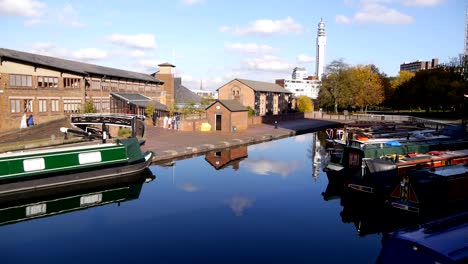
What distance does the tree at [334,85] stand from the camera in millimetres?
68125

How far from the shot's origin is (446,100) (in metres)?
63.1

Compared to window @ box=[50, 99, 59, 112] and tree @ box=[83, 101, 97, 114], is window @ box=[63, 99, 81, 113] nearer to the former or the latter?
window @ box=[50, 99, 59, 112]

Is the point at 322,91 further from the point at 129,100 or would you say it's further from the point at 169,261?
the point at 169,261

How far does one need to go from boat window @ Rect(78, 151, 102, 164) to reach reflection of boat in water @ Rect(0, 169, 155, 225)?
37.3 inches

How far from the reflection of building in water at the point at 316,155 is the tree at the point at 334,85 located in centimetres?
3096

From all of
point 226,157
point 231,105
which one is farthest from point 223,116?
point 226,157

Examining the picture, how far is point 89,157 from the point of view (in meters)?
19.5

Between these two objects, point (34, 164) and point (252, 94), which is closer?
point (34, 164)

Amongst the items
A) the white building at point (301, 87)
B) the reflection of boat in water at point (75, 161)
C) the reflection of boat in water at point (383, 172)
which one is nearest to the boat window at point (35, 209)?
the reflection of boat in water at point (75, 161)

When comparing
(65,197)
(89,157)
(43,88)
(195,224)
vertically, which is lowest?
(195,224)

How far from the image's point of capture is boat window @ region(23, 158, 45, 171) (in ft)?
58.1

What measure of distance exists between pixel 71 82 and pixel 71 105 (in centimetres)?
211

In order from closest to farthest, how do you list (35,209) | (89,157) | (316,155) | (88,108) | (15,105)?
(35,209), (89,157), (15,105), (316,155), (88,108)

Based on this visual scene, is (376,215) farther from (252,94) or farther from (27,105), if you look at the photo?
(252,94)
